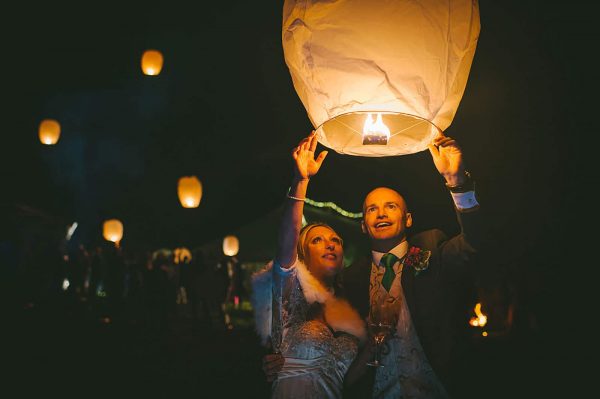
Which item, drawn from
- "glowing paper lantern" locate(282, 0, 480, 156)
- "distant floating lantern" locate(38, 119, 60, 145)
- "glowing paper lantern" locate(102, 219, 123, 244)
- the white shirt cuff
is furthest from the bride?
"glowing paper lantern" locate(102, 219, 123, 244)

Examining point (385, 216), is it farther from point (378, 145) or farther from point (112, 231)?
point (112, 231)

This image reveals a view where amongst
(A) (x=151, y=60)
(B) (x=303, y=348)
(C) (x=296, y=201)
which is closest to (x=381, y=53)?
(C) (x=296, y=201)

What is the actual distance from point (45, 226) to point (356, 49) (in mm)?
21527

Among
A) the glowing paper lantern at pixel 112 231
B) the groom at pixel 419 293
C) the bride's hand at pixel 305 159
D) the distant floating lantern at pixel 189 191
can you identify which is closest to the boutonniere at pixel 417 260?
the groom at pixel 419 293

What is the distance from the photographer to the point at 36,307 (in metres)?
13.4

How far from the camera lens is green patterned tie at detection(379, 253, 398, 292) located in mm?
3146

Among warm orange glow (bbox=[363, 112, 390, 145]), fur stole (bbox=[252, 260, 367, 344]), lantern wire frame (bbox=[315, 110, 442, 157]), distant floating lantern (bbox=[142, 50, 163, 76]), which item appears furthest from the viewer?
distant floating lantern (bbox=[142, 50, 163, 76])

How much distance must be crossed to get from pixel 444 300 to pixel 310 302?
2.83 ft

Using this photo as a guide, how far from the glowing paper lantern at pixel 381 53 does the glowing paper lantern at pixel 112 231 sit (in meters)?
15.1

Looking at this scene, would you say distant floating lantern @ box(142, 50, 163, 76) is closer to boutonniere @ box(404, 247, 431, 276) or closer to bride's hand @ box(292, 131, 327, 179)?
bride's hand @ box(292, 131, 327, 179)

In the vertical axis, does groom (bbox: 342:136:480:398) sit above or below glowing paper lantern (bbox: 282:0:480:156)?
below

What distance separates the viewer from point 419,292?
2957 mm

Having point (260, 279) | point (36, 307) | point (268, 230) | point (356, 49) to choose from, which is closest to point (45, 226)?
point (36, 307)

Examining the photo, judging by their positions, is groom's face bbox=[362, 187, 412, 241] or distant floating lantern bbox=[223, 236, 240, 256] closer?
groom's face bbox=[362, 187, 412, 241]
